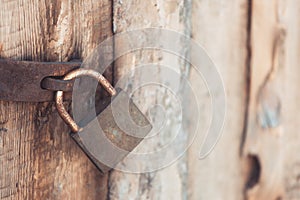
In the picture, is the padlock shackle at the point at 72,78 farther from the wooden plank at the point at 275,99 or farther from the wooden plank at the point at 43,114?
the wooden plank at the point at 275,99

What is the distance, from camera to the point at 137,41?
3.43 feet

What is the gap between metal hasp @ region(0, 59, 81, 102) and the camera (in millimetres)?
859

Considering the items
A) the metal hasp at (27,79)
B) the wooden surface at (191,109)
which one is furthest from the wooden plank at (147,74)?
the metal hasp at (27,79)

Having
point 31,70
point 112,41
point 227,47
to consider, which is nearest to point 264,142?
point 227,47

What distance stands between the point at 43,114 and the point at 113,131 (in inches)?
4.3

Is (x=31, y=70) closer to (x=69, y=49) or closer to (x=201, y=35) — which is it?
(x=69, y=49)

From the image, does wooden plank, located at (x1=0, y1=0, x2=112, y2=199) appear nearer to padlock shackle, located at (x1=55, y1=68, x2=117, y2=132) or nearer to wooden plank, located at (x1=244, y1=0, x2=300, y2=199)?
padlock shackle, located at (x1=55, y1=68, x2=117, y2=132)

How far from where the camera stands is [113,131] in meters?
0.96

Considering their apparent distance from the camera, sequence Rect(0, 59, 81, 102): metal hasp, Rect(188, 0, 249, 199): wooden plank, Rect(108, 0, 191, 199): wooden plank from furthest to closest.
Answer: Rect(188, 0, 249, 199): wooden plank < Rect(108, 0, 191, 199): wooden plank < Rect(0, 59, 81, 102): metal hasp

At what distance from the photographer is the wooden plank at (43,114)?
890 mm

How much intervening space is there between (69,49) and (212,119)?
0.41 m

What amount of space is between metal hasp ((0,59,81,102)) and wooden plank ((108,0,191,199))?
0.51ft

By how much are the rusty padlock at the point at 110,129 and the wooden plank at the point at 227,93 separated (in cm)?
27

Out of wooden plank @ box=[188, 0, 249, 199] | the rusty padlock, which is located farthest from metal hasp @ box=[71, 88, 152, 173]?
wooden plank @ box=[188, 0, 249, 199]
